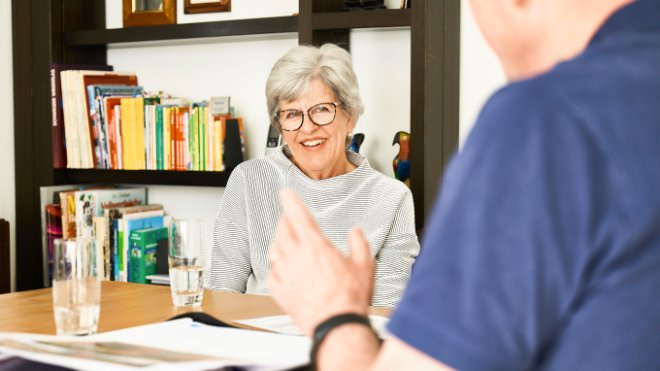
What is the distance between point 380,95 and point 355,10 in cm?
35

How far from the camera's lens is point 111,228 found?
349 centimetres

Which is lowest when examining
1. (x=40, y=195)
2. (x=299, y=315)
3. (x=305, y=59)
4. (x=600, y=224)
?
(x=40, y=195)

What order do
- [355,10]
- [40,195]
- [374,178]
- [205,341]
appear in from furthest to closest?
[40,195], [355,10], [374,178], [205,341]

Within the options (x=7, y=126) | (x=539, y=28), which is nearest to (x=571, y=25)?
(x=539, y=28)

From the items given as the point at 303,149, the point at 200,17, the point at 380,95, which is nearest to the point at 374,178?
the point at 303,149

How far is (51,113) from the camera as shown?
11.7 ft

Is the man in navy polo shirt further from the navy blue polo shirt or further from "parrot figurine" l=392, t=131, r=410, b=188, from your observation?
"parrot figurine" l=392, t=131, r=410, b=188

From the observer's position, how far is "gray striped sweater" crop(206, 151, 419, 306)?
2.44 meters

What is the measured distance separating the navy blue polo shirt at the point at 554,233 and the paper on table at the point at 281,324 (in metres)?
0.79

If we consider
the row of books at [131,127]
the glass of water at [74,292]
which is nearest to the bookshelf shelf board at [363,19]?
the row of books at [131,127]

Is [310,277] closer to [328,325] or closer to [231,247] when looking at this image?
[328,325]

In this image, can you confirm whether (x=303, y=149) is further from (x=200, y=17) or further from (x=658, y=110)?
(x=658, y=110)

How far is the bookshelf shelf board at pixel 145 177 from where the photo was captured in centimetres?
333

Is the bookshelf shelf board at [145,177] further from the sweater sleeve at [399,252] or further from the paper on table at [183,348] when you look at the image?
the paper on table at [183,348]
